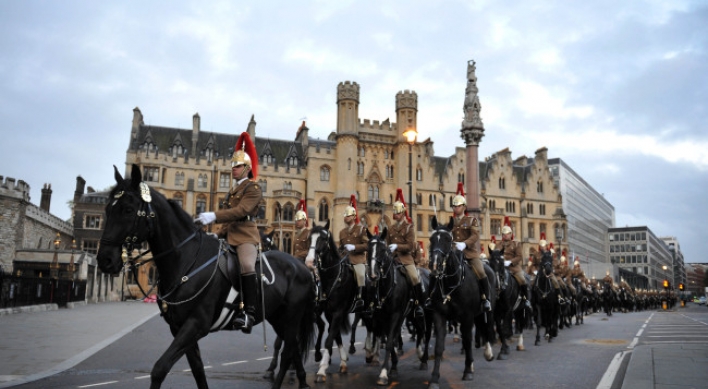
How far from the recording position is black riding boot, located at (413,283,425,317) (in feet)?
40.4

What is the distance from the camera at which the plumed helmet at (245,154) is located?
7.64m

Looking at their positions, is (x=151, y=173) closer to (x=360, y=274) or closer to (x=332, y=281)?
(x=360, y=274)

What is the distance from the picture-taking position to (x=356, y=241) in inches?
474

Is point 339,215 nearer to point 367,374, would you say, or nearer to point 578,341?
point 578,341

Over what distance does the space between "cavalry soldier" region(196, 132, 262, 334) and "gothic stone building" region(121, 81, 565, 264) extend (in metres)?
56.5

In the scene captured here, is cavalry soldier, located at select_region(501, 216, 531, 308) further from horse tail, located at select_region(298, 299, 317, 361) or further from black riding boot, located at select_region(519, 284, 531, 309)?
horse tail, located at select_region(298, 299, 317, 361)

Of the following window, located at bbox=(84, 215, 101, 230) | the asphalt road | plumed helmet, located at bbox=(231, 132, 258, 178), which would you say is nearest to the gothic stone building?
window, located at bbox=(84, 215, 101, 230)

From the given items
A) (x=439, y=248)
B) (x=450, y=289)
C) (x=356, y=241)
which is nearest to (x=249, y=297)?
(x=439, y=248)

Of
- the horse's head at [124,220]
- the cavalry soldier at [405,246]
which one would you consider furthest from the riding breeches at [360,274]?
the horse's head at [124,220]

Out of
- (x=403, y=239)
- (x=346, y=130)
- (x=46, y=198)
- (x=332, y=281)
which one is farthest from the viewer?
(x=346, y=130)

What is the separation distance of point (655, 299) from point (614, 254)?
7165cm

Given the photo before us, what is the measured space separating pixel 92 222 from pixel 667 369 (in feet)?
229

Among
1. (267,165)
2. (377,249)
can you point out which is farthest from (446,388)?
(267,165)

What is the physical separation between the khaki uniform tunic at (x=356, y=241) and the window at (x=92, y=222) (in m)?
63.3
